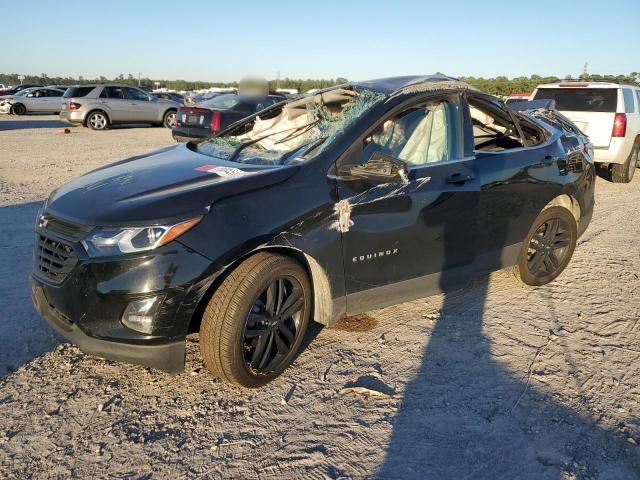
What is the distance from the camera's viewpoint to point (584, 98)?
30.5 feet

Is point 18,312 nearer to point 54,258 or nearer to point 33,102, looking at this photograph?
point 54,258

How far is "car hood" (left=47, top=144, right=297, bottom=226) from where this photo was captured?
Answer: 265cm

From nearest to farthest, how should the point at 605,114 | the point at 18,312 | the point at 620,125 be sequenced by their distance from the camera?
the point at 18,312, the point at 620,125, the point at 605,114

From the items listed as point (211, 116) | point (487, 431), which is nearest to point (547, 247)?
point (487, 431)

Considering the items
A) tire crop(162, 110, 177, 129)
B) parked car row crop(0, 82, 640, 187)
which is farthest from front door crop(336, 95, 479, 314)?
tire crop(162, 110, 177, 129)

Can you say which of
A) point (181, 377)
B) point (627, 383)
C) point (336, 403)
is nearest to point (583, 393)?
point (627, 383)

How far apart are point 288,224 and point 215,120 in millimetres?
9827

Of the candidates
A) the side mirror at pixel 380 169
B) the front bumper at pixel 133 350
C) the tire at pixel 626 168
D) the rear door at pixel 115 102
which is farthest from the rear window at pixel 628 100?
the rear door at pixel 115 102

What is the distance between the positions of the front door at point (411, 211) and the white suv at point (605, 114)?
263 inches

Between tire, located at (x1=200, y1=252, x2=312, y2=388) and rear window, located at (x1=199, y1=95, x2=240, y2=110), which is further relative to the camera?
rear window, located at (x1=199, y1=95, x2=240, y2=110)

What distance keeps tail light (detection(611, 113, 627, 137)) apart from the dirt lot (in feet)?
19.4

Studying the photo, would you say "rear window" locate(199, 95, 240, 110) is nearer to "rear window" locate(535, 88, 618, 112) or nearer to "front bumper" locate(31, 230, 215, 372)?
"rear window" locate(535, 88, 618, 112)

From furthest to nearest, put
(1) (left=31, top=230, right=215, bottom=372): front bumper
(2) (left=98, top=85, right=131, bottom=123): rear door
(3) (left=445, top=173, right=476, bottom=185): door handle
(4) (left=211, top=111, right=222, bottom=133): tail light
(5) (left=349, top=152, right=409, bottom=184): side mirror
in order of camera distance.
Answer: (2) (left=98, top=85, right=131, bottom=123): rear door, (4) (left=211, top=111, right=222, bottom=133): tail light, (3) (left=445, top=173, right=476, bottom=185): door handle, (5) (left=349, top=152, right=409, bottom=184): side mirror, (1) (left=31, top=230, right=215, bottom=372): front bumper

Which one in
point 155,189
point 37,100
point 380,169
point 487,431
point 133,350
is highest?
point 37,100
